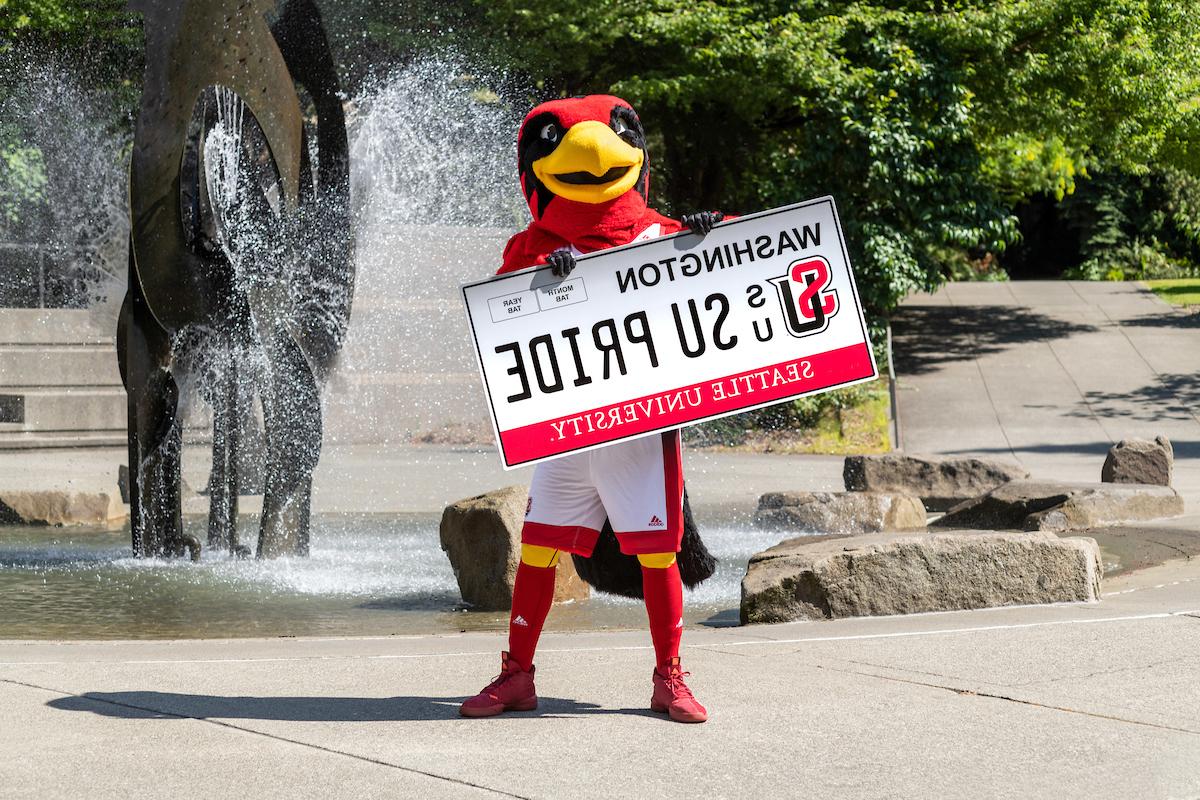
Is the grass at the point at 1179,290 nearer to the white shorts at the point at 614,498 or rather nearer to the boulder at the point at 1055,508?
the boulder at the point at 1055,508

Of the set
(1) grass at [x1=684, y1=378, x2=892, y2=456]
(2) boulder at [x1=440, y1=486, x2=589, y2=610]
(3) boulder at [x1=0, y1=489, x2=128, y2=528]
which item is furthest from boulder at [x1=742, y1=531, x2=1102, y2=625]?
(1) grass at [x1=684, y1=378, x2=892, y2=456]

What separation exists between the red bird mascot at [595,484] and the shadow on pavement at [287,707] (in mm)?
132

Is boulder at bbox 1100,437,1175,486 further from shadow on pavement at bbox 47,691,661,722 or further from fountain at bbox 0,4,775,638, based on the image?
shadow on pavement at bbox 47,691,661,722

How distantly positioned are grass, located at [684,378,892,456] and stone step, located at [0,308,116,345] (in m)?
7.46

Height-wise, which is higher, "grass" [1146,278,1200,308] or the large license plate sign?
"grass" [1146,278,1200,308]

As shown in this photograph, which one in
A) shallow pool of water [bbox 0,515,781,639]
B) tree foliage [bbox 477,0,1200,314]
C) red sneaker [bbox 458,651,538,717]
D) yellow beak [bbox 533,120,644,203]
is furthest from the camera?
tree foliage [bbox 477,0,1200,314]

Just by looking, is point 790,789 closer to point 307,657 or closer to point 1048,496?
point 307,657

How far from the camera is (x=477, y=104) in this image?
20.3 m

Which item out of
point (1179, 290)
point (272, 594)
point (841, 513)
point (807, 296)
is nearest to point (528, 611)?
point (807, 296)

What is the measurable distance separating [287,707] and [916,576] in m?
2.76

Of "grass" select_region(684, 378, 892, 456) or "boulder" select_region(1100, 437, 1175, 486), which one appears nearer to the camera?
"boulder" select_region(1100, 437, 1175, 486)

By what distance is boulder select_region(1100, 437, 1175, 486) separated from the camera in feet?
36.0

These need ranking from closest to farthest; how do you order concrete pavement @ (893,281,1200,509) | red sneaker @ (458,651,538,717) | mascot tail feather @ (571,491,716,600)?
red sneaker @ (458,651,538,717) → mascot tail feather @ (571,491,716,600) → concrete pavement @ (893,281,1200,509)

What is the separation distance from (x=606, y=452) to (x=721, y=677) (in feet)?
2.96
